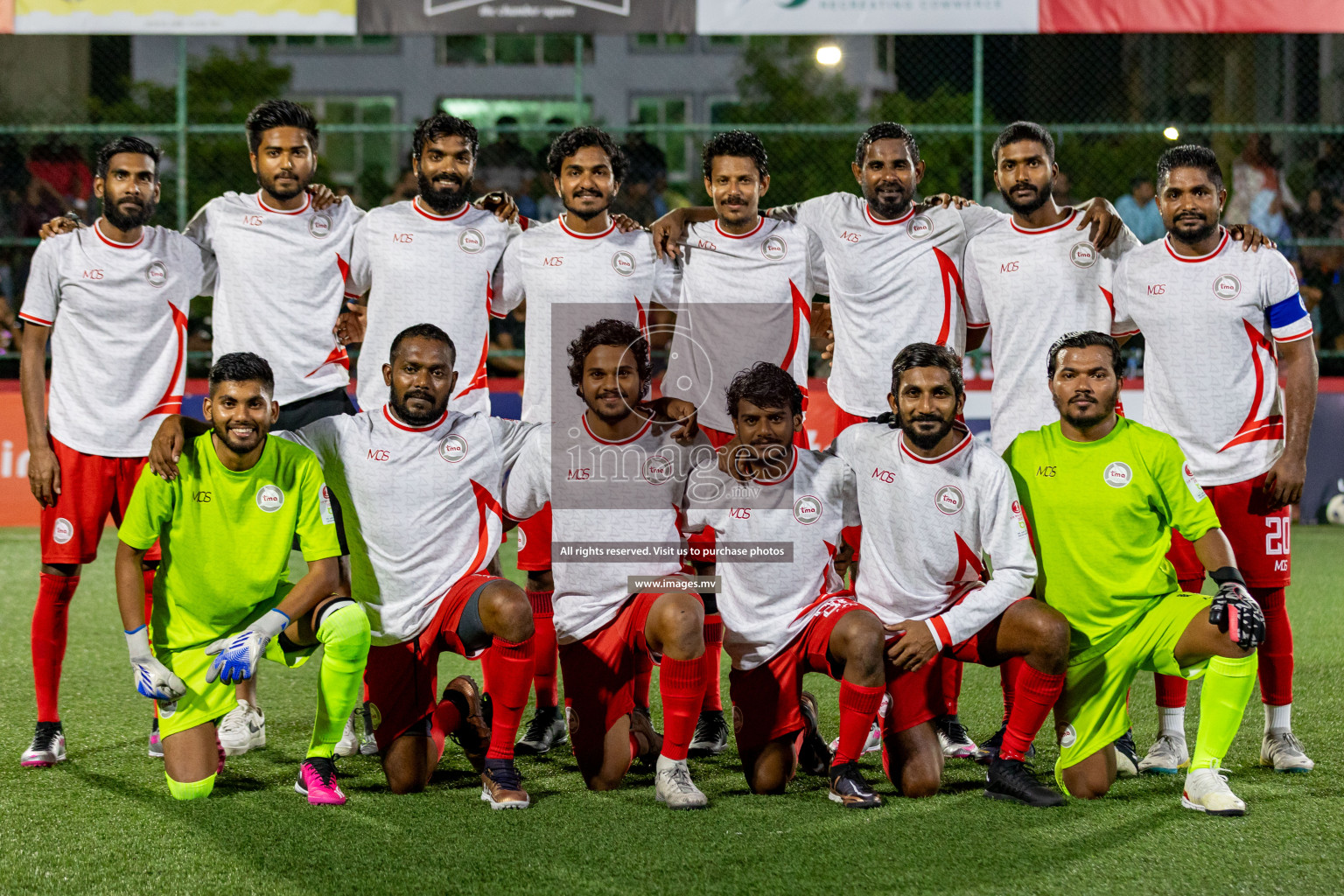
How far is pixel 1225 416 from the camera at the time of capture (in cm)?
473

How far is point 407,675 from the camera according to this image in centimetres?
440

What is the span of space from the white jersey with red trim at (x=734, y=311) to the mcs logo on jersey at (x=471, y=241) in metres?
0.76

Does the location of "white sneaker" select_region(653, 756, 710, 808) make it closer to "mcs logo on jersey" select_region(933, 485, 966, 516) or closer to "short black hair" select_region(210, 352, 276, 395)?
"mcs logo on jersey" select_region(933, 485, 966, 516)

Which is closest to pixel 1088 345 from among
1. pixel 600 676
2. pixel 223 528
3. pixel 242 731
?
pixel 600 676

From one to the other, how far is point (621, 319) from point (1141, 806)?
7.79 ft

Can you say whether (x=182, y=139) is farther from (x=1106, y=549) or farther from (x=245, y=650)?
(x=1106, y=549)

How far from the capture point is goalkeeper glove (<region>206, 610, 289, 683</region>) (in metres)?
4.05

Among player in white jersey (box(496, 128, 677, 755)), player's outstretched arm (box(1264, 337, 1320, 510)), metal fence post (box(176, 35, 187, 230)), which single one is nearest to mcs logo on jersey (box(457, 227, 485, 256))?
player in white jersey (box(496, 128, 677, 755))

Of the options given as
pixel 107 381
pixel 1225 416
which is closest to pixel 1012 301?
pixel 1225 416

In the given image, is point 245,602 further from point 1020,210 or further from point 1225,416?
point 1225,416

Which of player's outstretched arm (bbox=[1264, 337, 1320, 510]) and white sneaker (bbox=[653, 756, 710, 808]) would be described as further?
player's outstretched arm (bbox=[1264, 337, 1320, 510])

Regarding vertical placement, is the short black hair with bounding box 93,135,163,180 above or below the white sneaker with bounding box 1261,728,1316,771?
above

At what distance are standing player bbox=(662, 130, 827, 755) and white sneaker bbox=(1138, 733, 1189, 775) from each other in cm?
144

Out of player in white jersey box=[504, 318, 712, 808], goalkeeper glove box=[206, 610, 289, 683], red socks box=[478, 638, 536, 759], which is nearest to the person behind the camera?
goalkeeper glove box=[206, 610, 289, 683]
